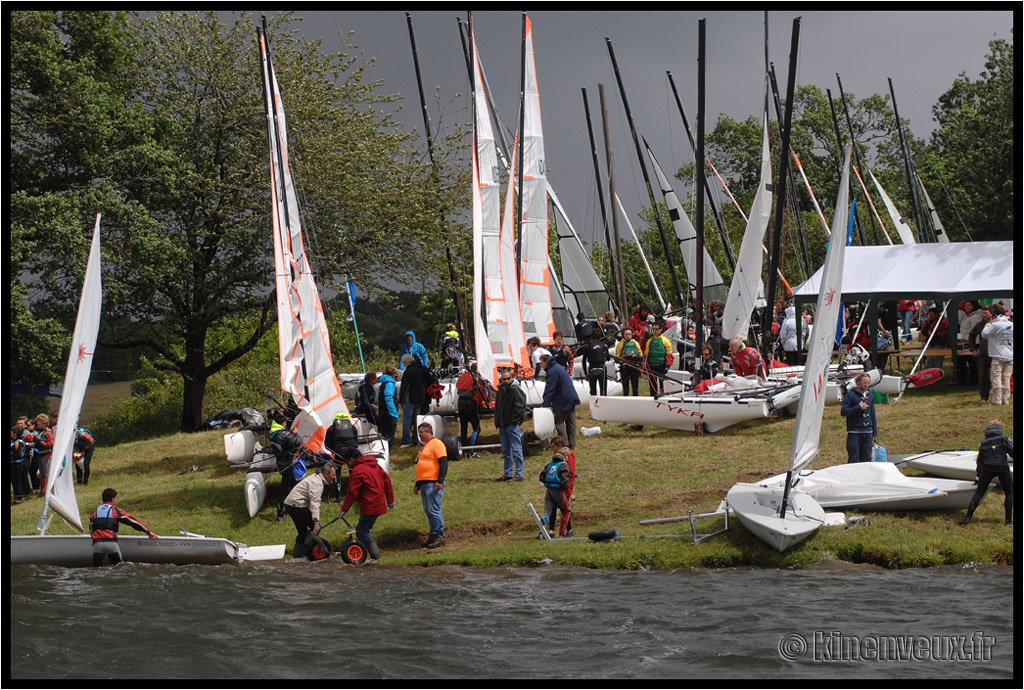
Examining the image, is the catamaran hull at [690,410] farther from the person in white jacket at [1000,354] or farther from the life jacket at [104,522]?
the life jacket at [104,522]

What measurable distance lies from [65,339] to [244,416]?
17.4 feet

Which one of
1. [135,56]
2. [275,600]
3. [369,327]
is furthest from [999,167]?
[275,600]

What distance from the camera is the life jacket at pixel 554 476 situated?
1370 cm

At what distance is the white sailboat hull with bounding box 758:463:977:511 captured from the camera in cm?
1338

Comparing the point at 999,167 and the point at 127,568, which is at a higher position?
the point at 999,167

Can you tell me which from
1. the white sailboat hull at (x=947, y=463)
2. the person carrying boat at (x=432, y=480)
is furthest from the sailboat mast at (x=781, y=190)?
the person carrying boat at (x=432, y=480)

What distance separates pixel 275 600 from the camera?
488 inches

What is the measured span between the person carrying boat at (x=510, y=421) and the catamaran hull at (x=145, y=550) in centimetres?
389

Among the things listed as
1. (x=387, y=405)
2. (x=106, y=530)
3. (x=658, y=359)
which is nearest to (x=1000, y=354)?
(x=658, y=359)

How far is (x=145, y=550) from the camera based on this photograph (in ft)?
46.2

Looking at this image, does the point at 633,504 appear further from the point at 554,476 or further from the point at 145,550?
the point at 145,550

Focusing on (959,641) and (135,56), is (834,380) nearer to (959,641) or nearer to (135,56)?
(959,641)

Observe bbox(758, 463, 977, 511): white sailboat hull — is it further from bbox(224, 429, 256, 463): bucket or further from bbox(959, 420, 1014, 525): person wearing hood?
bbox(224, 429, 256, 463): bucket

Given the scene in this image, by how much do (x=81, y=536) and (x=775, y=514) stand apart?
8.97 m
